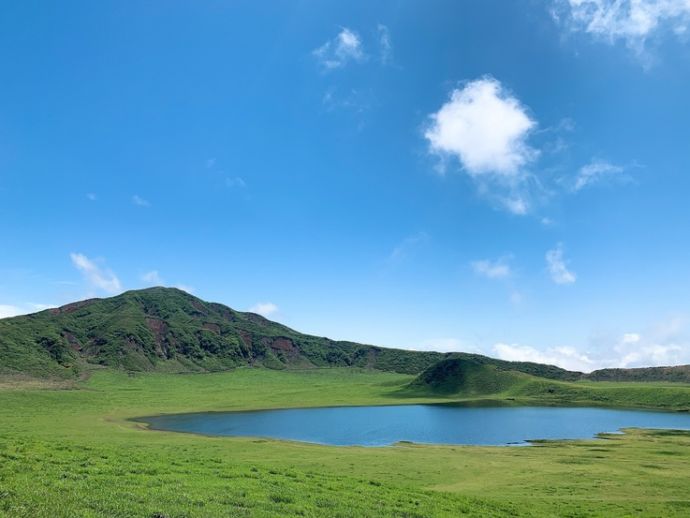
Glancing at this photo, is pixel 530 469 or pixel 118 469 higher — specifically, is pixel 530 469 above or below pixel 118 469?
below

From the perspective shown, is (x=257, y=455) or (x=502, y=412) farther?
(x=502, y=412)

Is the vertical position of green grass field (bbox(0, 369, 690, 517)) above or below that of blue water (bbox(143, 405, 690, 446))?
above

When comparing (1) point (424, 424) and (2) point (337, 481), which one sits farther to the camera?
(1) point (424, 424)

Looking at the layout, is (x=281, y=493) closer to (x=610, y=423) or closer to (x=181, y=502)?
(x=181, y=502)

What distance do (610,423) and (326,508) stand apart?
464ft

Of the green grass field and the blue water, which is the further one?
the blue water

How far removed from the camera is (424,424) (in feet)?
413

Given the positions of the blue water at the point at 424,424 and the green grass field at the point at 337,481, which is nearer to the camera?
the green grass field at the point at 337,481

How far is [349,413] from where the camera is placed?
156 metres

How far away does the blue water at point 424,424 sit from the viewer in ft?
329

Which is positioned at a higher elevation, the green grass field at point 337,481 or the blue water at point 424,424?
the green grass field at point 337,481

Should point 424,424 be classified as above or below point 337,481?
below

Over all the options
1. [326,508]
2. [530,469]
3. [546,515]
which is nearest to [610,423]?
[530,469]

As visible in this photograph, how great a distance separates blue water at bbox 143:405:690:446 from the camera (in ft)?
329
